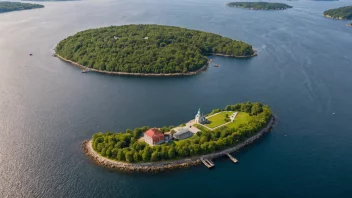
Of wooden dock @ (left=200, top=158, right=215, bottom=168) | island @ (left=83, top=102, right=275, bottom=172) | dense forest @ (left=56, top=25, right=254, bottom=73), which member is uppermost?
dense forest @ (left=56, top=25, right=254, bottom=73)

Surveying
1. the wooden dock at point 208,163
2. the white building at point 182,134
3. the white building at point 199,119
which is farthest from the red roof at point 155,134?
the white building at point 199,119

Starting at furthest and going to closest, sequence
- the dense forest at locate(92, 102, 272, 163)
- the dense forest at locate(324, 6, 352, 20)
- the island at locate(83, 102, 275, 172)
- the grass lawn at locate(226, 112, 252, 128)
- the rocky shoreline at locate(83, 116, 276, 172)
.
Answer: the dense forest at locate(324, 6, 352, 20) < the grass lawn at locate(226, 112, 252, 128) < the dense forest at locate(92, 102, 272, 163) < the island at locate(83, 102, 275, 172) < the rocky shoreline at locate(83, 116, 276, 172)

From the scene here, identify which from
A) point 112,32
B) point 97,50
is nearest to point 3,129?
point 97,50

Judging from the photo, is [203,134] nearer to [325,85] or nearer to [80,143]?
[80,143]

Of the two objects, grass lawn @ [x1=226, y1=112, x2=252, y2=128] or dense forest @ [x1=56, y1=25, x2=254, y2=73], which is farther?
dense forest @ [x1=56, y1=25, x2=254, y2=73]

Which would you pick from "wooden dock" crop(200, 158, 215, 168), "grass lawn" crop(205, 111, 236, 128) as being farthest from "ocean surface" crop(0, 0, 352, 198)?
"grass lawn" crop(205, 111, 236, 128)

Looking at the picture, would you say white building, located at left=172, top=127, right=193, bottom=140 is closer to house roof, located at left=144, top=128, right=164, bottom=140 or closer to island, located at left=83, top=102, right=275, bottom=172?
island, located at left=83, top=102, right=275, bottom=172
